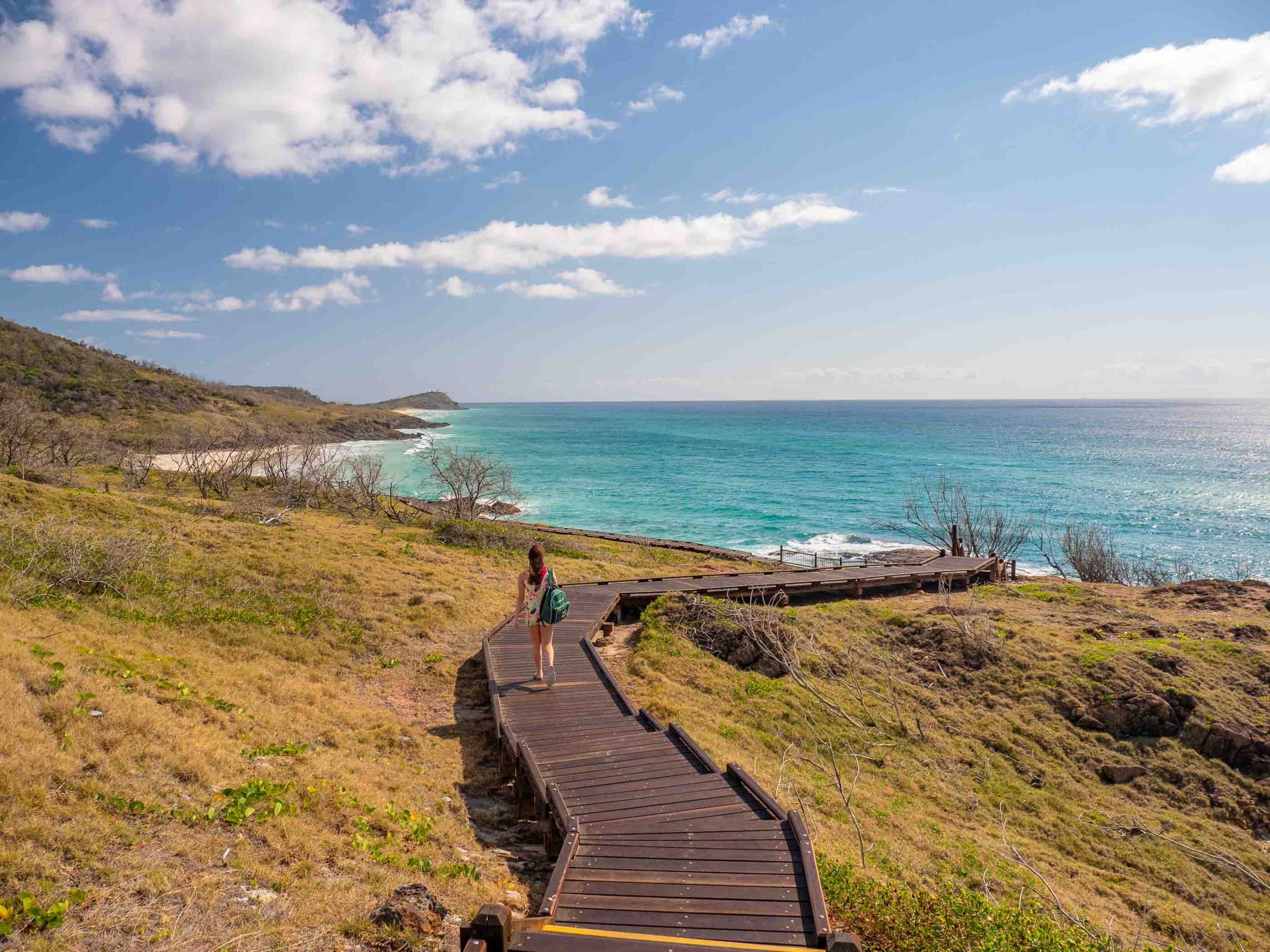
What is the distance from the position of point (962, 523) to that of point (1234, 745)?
34.3 metres

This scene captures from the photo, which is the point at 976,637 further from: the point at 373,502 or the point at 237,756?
the point at 373,502

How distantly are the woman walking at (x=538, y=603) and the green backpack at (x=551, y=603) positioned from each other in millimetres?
13

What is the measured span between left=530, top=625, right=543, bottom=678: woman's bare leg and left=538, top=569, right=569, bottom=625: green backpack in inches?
26.0

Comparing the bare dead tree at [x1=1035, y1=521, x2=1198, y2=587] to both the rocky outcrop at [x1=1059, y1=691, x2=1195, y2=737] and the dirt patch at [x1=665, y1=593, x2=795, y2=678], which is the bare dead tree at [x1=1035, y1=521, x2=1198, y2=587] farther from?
the dirt patch at [x1=665, y1=593, x2=795, y2=678]

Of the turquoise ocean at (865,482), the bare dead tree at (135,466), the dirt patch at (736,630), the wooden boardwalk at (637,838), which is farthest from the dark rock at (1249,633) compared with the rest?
the bare dead tree at (135,466)

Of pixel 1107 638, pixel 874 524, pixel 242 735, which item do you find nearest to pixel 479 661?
pixel 242 735

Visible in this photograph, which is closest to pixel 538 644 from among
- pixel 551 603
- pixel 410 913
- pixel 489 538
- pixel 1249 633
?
pixel 551 603

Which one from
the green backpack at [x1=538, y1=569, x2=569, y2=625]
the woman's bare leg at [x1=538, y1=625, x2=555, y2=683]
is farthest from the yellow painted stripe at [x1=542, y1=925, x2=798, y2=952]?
the woman's bare leg at [x1=538, y1=625, x2=555, y2=683]

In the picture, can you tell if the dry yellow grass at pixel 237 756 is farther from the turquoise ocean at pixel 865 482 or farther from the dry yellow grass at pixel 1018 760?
the turquoise ocean at pixel 865 482

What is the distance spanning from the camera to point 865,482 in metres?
74.5

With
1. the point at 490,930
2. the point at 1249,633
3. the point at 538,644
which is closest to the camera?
the point at 490,930

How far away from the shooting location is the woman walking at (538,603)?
1168cm

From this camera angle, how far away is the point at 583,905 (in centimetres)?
647

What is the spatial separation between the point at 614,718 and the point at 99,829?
713 centimetres
